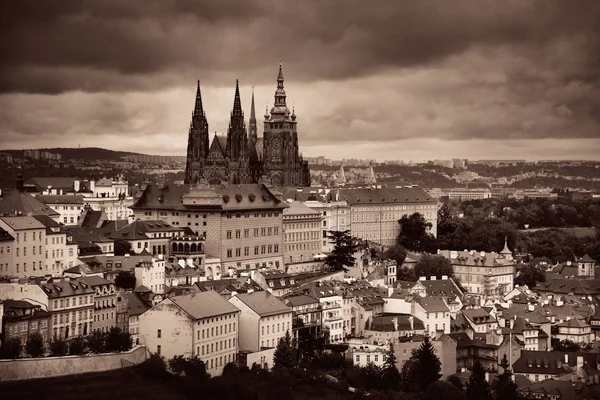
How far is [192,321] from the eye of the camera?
57062 millimetres

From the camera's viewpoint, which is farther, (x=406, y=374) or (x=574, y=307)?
(x=574, y=307)

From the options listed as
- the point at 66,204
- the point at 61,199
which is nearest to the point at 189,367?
the point at 66,204

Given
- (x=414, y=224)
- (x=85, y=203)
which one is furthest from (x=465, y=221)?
(x=85, y=203)

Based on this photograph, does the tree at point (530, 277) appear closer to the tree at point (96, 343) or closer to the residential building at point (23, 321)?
the tree at point (96, 343)

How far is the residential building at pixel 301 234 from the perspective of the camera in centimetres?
9388

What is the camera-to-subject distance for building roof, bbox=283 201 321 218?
9550cm

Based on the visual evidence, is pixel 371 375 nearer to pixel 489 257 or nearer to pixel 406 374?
pixel 406 374

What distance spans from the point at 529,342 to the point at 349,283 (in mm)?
11216

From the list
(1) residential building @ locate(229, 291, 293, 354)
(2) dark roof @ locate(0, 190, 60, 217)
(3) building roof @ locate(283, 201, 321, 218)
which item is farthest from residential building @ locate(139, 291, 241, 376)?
(3) building roof @ locate(283, 201, 321, 218)

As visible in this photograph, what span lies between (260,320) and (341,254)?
92.5 feet

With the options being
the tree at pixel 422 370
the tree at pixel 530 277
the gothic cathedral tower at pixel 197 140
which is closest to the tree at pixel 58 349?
the tree at pixel 422 370

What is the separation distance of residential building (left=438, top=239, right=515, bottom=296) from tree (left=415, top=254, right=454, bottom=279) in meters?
1.05

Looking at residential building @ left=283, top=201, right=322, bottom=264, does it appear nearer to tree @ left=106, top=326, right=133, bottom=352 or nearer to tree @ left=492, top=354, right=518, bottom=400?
tree @ left=492, top=354, right=518, bottom=400

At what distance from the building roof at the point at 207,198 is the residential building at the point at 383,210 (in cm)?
1751
